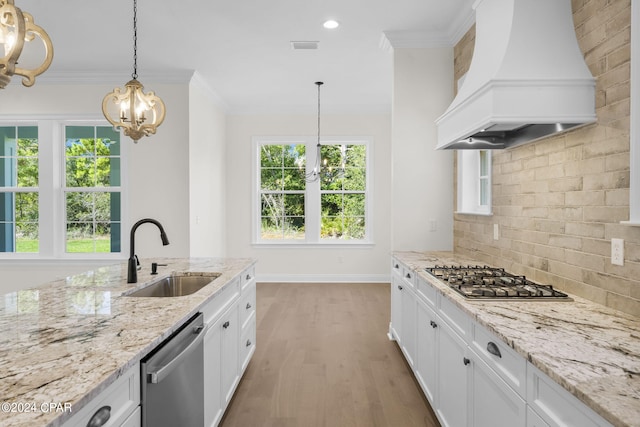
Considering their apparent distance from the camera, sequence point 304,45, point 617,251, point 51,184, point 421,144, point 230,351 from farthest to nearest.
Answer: point 51,184, point 304,45, point 421,144, point 230,351, point 617,251

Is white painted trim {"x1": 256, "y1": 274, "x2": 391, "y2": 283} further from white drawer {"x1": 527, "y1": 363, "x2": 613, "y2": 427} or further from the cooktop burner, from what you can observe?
white drawer {"x1": 527, "y1": 363, "x2": 613, "y2": 427}

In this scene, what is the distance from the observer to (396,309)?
3500 mm

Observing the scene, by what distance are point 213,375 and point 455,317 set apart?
1309mm

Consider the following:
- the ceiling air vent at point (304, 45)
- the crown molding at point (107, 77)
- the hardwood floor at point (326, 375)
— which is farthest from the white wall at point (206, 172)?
the ceiling air vent at point (304, 45)

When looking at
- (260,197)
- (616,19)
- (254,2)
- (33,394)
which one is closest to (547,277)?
(616,19)

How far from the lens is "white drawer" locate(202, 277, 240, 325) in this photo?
6.29 feet

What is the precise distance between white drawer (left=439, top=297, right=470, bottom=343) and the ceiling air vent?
2867mm

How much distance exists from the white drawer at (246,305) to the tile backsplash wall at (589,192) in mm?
1911

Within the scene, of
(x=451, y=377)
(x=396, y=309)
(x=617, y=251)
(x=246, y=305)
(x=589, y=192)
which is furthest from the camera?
(x=396, y=309)

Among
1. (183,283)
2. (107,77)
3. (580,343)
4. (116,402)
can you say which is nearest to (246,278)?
(183,283)

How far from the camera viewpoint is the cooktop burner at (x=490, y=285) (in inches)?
70.5

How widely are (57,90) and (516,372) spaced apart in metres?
5.74

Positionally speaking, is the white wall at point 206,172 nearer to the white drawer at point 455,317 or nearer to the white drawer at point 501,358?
the white drawer at point 455,317

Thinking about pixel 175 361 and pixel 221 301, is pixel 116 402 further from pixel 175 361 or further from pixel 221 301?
pixel 221 301
